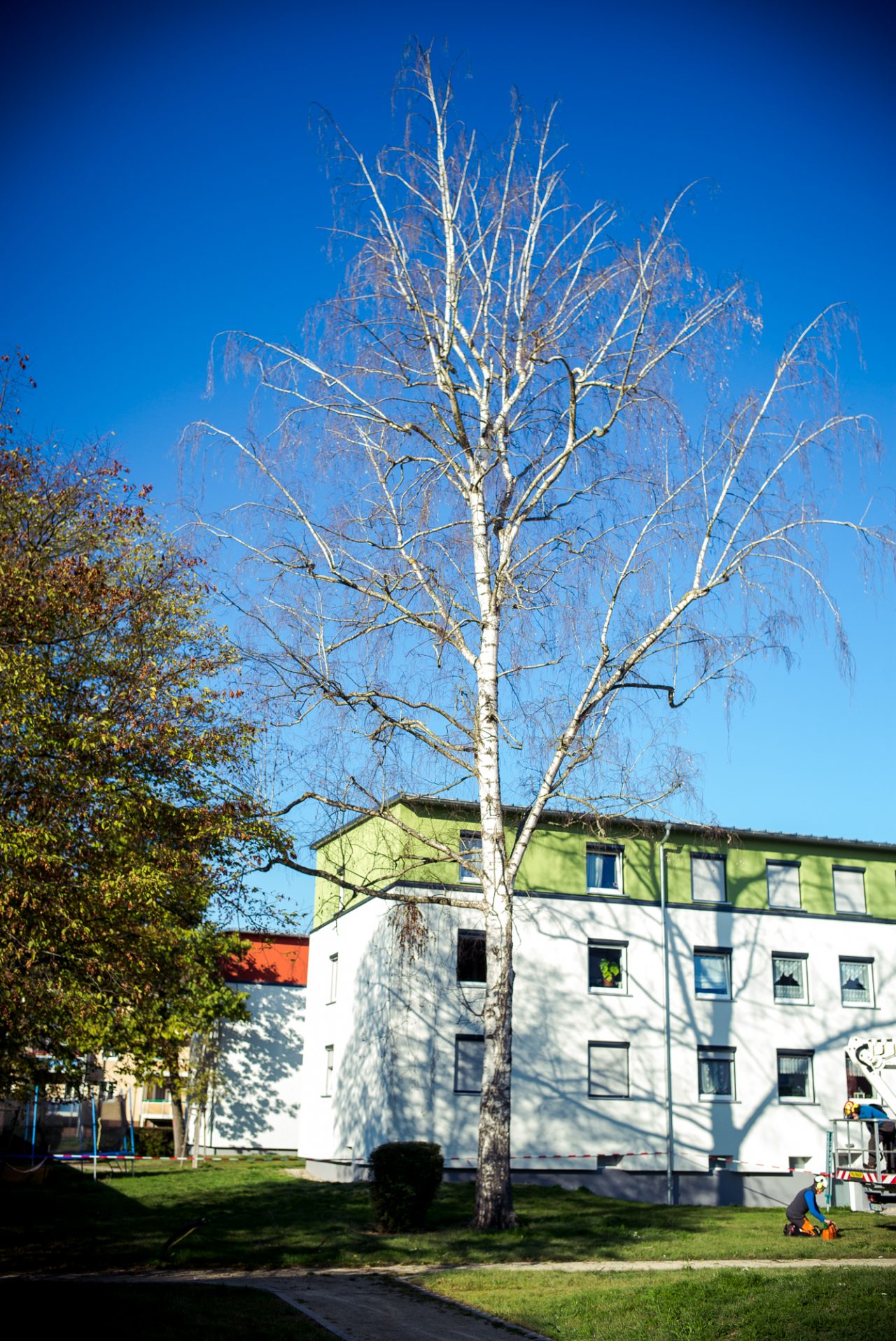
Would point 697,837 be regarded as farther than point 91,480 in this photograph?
Yes

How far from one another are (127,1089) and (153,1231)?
31.9 metres

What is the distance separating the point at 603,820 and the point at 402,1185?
643cm

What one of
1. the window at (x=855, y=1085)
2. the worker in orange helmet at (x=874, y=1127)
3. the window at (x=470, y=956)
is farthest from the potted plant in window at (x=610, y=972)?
the worker in orange helmet at (x=874, y=1127)

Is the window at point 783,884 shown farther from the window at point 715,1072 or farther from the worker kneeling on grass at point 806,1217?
the worker kneeling on grass at point 806,1217

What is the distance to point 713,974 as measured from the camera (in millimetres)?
30875

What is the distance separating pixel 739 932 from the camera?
31.2m

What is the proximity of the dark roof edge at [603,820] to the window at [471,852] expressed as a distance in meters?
0.75

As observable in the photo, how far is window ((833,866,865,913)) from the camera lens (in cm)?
3275

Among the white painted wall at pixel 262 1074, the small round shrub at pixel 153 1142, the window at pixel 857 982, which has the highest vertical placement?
the window at pixel 857 982

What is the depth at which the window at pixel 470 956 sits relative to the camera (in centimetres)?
2862

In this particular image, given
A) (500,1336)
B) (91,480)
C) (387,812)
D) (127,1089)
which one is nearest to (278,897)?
(387,812)

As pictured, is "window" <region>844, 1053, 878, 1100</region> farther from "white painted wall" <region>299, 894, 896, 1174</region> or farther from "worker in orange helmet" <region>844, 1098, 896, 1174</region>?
"worker in orange helmet" <region>844, 1098, 896, 1174</region>

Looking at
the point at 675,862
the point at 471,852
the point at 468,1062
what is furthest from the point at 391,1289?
the point at 675,862

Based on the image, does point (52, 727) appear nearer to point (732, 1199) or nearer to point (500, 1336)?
point (500, 1336)
